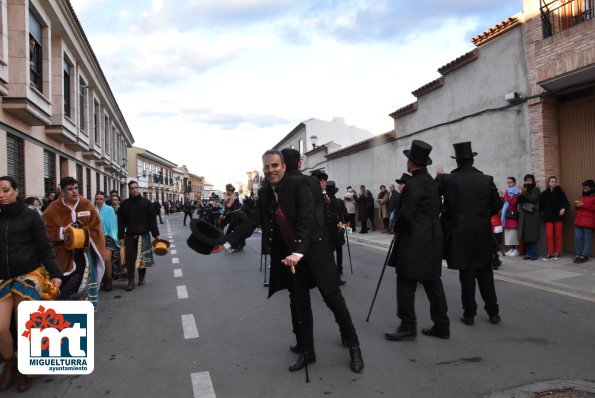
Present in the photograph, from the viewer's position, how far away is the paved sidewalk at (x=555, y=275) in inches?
244

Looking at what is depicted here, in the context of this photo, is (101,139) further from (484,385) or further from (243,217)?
(484,385)

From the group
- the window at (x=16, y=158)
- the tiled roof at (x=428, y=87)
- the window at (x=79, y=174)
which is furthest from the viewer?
the window at (x=79, y=174)

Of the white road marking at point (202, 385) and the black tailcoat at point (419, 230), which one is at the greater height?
the black tailcoat at point (419, 230)

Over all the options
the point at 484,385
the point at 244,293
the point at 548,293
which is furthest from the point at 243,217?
the point at 548,293

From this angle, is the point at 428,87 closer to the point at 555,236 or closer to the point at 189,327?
the point at 555,236

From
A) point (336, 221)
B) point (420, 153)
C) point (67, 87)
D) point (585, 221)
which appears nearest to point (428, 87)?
point (585, 221)

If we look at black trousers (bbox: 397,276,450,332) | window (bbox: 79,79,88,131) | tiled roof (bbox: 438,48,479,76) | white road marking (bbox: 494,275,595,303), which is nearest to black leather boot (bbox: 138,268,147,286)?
black trousers (bbox: 397,276,450,332)

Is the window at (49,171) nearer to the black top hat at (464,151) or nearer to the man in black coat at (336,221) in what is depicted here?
the man in black coat at (336,221)

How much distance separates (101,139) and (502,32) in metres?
21.8

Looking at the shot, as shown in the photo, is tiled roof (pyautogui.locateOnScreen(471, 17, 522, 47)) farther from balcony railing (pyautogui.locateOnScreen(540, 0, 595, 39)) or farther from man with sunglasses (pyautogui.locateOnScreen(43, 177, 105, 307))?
man with sunglasses (pyautogui.locateOnScreen(43, 177, 105, 307))

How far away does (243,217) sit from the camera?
3775 mm

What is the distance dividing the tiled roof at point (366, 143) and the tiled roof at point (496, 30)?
5724 mm


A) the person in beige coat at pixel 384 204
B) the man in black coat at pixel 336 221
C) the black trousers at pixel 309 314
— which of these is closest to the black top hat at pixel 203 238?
the black trousers at pixel 309 314

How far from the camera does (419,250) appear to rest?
13.7ft
